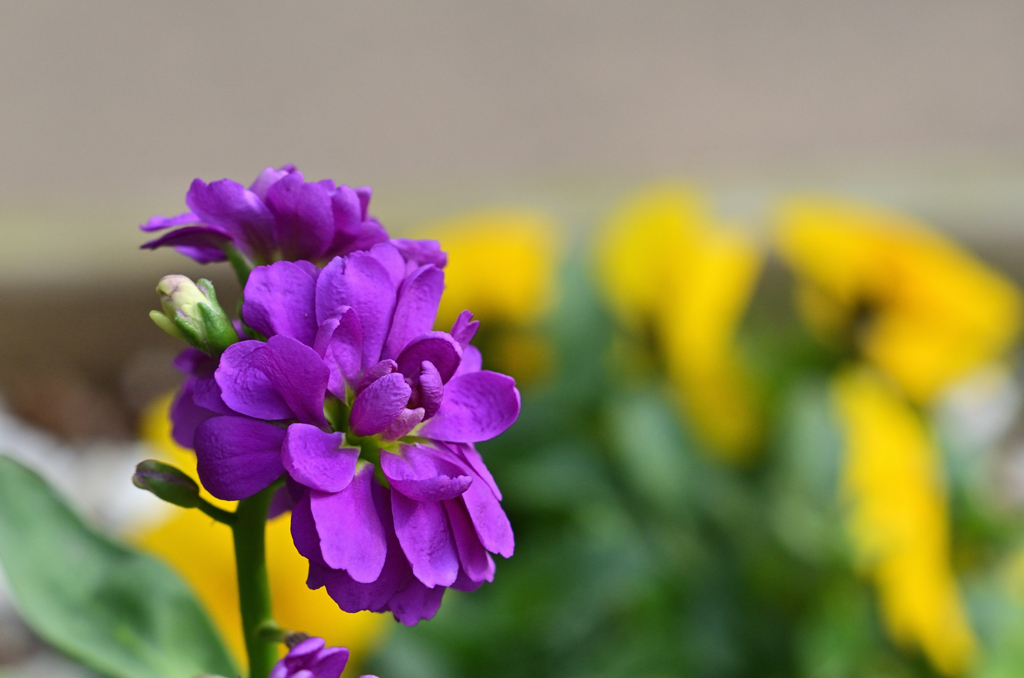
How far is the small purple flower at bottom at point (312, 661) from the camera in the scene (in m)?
0.15

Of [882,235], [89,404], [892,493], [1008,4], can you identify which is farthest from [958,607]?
[1008,4]

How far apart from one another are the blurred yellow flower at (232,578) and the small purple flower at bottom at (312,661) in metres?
0.26

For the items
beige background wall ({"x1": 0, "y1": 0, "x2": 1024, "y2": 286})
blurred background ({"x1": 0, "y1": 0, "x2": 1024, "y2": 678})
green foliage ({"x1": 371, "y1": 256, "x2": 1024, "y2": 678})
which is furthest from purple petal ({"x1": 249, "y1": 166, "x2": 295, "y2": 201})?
beige background wall ({"x1": 0, "y1": 0, "x2": 1024, "y2": 286})

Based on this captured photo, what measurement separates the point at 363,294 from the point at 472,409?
0.09ft

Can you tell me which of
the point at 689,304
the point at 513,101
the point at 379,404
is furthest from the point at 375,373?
the point at 513,101

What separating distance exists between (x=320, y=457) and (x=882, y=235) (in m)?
0.49

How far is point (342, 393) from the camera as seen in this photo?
0.55ft

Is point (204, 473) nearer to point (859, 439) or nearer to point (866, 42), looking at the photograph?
point (859, 439)

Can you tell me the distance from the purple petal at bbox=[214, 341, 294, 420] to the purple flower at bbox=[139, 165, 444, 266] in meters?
0.03

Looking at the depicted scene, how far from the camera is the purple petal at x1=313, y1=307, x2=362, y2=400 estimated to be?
16 cm

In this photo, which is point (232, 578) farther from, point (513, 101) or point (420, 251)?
point (513, 101)

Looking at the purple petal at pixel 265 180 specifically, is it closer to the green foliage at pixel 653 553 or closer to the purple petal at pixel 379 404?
the purple petal at pixel 379 404

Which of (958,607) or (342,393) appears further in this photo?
(958,607)

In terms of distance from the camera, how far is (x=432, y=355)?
17cm
